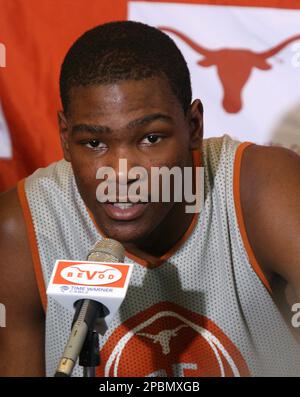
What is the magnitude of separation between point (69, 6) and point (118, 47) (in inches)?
29.6

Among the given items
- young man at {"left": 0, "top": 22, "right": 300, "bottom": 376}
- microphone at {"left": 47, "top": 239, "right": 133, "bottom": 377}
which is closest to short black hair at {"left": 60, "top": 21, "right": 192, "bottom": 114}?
young man at {"left": 0, "top": 22, "right": 300, "bottom": 376}

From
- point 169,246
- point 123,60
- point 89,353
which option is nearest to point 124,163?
point 123,60

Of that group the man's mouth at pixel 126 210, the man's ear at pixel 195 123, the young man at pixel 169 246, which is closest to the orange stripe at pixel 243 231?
the young man at pixel 169 246

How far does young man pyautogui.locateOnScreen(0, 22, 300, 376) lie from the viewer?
1.38 m

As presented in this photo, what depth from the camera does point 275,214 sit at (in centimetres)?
146

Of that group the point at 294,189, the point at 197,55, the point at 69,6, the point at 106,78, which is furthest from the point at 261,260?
the point at 69,6

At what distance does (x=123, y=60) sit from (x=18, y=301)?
0.54 meters

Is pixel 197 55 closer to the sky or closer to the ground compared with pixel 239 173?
closer to the sky

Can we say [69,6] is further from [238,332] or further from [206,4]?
[238,332]

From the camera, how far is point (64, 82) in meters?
1.39

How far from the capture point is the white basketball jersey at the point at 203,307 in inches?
60.2

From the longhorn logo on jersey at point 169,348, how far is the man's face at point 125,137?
22cm

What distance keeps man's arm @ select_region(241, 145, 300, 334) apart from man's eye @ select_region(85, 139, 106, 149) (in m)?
0.31

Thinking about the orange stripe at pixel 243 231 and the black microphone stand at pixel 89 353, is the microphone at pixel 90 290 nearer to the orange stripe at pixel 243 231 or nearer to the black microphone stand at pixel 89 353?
the black microphone stand at pixel 89 353
